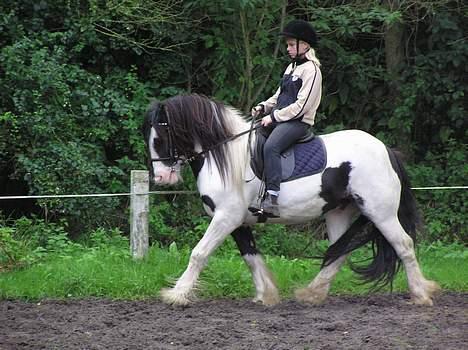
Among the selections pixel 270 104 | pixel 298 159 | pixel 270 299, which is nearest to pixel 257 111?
pixel 270 104

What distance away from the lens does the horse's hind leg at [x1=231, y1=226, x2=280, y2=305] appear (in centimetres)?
754

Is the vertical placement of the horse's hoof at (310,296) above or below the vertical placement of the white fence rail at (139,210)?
below

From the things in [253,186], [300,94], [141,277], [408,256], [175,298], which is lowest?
[141,277]

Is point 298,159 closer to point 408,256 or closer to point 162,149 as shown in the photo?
point 162,149

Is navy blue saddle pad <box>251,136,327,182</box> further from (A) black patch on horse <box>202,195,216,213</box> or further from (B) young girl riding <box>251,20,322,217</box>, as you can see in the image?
(A) black patch on horse <box>202,195,216,213</box>

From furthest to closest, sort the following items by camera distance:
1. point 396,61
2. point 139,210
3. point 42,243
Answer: point 396,61
point 42,243
point 139,210

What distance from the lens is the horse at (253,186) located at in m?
7.32

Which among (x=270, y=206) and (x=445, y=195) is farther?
(x=445, y=195)

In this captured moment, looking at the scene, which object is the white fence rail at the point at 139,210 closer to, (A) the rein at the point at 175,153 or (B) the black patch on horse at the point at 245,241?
(B) the black patch on horse at the point at 245,241

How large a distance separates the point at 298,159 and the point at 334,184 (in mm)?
398

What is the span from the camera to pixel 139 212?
8609 mm

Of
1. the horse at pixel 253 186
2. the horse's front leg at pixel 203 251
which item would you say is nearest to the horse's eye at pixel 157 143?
the horse at pixel 253 186

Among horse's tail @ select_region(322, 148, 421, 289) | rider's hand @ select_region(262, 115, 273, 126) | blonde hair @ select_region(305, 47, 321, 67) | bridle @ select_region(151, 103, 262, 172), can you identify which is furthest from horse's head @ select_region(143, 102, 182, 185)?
horse's tail @ select_region(322, 148, 421, 289)

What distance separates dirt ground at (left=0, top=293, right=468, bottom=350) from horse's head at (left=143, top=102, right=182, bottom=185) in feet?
3.79
